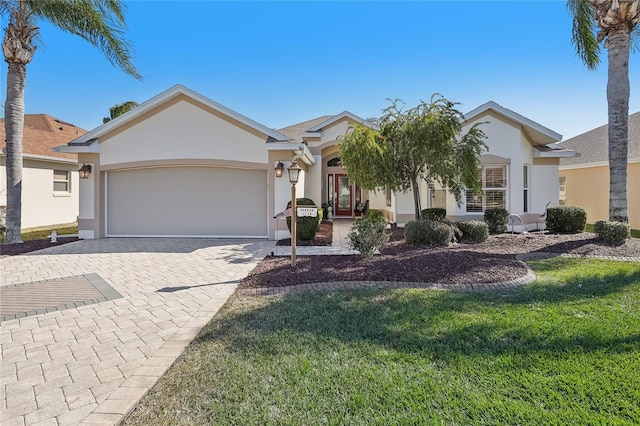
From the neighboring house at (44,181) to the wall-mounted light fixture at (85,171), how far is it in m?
5.70

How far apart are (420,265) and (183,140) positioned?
403 inches

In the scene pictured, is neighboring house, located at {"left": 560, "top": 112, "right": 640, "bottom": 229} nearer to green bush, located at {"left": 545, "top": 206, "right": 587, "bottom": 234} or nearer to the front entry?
green bush, located at {"left": 545, "top": 206, "right": 587, "bottom": 234}

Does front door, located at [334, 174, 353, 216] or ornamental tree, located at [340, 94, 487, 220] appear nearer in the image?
ornamental tree, located at [340, 94, 487, 220]

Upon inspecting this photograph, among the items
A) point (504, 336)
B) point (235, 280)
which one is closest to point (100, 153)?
point (235, 280)

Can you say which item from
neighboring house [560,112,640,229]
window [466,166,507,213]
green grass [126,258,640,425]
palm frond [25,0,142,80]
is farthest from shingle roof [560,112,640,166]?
palm frond [25,0,142,80]

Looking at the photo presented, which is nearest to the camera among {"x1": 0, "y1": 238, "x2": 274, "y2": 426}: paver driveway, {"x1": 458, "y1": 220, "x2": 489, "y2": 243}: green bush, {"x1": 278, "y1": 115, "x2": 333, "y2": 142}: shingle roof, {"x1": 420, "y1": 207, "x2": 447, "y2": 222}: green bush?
{"x1": 0, "y1": 238, "x2": 274, "y2": 426}: paver driveway

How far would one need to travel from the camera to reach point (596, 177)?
62.1ft

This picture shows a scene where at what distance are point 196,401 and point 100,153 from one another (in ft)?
44.9

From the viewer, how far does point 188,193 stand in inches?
554

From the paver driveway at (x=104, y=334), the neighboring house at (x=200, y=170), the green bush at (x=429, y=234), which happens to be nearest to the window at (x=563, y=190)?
the neighboring house at (x=200, y=170)

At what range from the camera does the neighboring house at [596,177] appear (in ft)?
54.7

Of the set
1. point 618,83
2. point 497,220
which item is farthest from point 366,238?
point 618,83

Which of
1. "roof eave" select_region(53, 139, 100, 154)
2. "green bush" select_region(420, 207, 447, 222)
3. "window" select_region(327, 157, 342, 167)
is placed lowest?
"green bush" select_region(420, 207, 447, 222)

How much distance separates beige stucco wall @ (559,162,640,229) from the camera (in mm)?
16625
